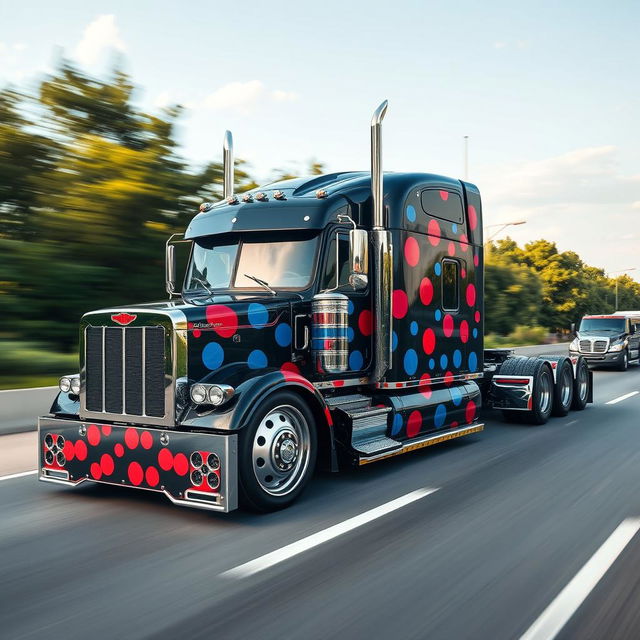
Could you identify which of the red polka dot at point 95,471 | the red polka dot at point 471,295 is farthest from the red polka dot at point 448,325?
the red polka dot at point 95,471

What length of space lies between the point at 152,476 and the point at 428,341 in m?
3.73

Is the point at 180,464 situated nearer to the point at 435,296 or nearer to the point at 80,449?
the point at 80,449

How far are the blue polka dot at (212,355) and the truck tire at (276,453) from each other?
0.54 metres

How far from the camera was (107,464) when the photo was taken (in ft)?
20.6

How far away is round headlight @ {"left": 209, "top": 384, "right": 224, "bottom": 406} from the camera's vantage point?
5855mm

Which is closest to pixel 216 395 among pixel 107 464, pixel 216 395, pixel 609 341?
pixel 216 395

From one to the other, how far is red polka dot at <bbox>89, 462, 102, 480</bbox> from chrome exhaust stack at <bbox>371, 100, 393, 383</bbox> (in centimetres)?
292

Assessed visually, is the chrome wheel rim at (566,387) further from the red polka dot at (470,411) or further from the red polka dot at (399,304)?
the red polka dot at (399,304)

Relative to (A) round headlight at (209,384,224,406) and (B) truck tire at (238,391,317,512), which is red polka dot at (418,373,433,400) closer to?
(B) truck tire at (238,391,317,512)

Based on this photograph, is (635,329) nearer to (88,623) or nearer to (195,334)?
(195,334)

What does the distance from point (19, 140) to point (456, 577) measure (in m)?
14.4

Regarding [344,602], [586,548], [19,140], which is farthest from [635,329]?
[344,602]

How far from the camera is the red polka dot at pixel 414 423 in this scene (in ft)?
26.5

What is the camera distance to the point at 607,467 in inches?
315
